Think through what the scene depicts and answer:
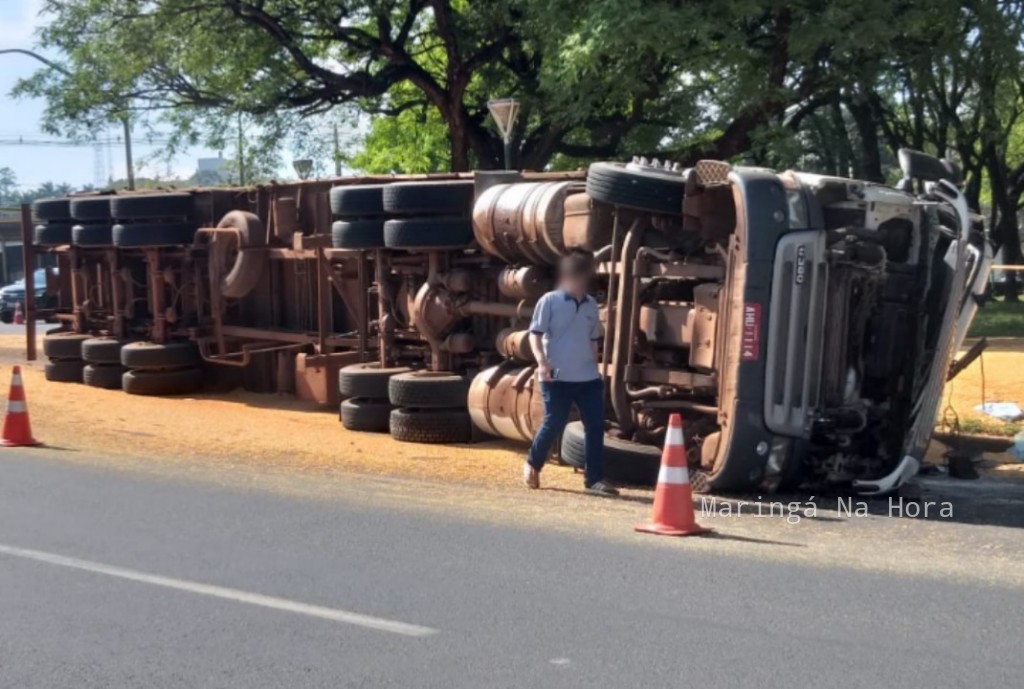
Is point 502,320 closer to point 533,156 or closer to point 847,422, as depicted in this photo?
point 847,422

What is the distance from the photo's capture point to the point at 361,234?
1332 cm

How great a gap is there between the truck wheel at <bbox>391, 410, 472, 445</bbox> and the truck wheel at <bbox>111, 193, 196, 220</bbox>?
5.51m

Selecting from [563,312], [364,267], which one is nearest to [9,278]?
[364,267]

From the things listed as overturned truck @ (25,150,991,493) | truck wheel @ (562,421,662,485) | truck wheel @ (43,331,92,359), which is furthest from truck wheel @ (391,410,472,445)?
truck wheel @ (43,331,92,359)

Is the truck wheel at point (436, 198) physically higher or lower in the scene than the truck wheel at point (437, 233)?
higher

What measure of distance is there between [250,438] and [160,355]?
4252 mm

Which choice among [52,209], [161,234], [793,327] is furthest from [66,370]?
[793,327]

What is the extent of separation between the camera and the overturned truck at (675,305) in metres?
9.09

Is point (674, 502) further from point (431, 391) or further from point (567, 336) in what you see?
point (431, 391)

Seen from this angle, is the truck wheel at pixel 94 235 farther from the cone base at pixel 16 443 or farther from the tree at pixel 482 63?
the tree at pixel 482 63

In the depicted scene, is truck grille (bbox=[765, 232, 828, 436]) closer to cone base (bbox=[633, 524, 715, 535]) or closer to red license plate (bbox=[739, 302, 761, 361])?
red license plate (bbox=[739, 302, 761, 361])

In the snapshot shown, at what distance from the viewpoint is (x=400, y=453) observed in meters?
12.3

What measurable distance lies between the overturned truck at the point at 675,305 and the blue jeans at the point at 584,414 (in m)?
0.27

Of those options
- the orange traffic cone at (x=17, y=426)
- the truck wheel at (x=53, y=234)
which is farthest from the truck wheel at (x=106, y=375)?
the orange traffic cone at (x=17, y=426)
